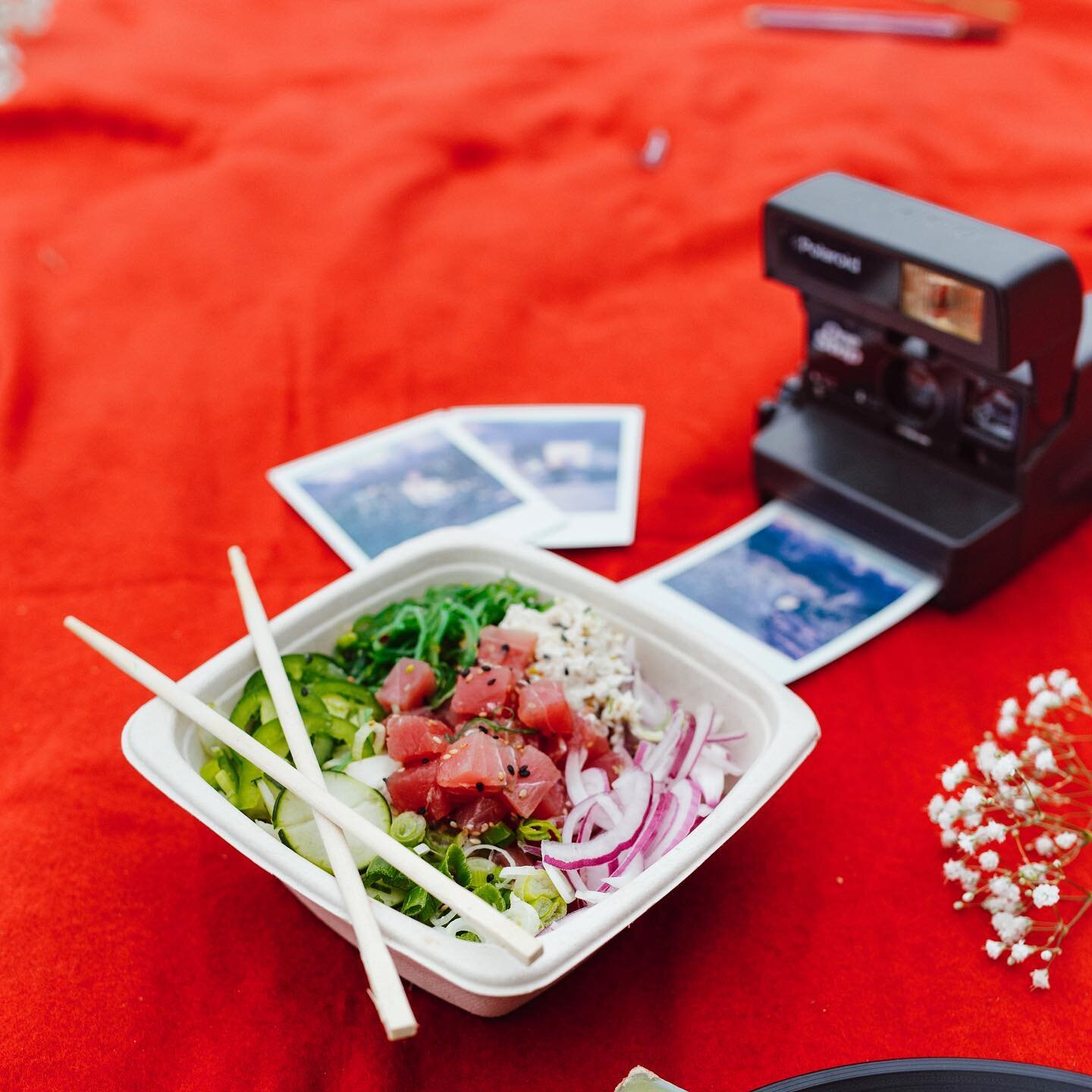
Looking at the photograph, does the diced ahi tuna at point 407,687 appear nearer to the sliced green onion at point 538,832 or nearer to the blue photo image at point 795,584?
the sliced green onion at point 538,832

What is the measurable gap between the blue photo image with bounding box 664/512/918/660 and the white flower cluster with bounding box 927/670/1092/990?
0.24 metres

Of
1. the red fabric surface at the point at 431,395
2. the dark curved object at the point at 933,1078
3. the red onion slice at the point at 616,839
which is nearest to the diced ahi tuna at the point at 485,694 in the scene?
the red onion slice at the point at 616,839

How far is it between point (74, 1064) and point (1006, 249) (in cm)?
108

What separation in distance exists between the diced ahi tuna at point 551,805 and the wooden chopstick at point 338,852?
0.54 ft

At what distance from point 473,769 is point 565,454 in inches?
29.4

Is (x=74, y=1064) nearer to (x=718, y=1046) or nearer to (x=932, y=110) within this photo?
A: (x=718, y=1046)

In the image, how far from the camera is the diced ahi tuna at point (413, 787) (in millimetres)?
995

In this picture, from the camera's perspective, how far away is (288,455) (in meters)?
1.68

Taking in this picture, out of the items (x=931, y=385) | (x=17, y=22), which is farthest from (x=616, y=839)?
(x=17, y=22)

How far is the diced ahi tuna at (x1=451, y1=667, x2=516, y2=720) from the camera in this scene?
106cm

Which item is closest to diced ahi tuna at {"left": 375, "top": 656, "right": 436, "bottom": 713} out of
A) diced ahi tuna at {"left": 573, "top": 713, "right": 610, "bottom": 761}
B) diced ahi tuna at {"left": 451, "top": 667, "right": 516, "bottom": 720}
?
diced ahi tuna at {"left": 451, "top": 667, "right": 516, "bottom": 720}

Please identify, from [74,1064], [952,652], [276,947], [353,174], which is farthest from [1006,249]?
[353,174]

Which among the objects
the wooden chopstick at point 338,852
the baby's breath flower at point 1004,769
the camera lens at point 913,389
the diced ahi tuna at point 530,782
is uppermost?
the camera lens at point 913,389

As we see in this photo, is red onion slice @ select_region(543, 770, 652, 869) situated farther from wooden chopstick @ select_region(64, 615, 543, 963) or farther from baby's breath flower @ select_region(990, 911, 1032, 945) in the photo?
baby's breath flower @ select_region(990, 911, 1032, 945)
